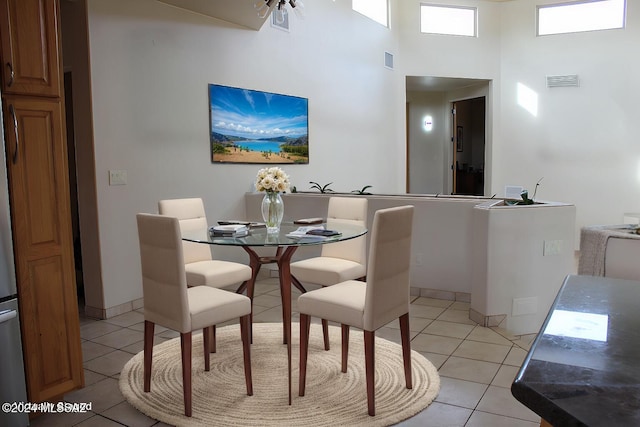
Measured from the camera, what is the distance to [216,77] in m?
4.82

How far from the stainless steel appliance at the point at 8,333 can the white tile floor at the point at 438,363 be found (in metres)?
0.24

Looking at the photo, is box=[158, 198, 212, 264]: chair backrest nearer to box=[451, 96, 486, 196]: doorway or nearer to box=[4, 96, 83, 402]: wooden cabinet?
box=[4, 96, 83, 402]: wooden cabinet

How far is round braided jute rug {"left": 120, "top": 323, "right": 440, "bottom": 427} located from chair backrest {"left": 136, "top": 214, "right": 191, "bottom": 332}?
16.8 inches

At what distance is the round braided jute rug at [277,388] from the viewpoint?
7.54ft

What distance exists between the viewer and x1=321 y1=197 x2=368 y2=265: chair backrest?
3.48 metres

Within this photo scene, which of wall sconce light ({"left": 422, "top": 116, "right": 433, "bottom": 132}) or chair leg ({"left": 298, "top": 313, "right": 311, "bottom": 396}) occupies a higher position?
wall sconce light ({"left": 422, "top": 116, "right": 433, "bottom": 132})

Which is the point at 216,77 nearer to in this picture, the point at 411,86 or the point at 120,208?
the point at 120,208

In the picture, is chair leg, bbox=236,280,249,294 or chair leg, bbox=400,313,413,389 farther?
chair leg, bbox=236,280,249,294

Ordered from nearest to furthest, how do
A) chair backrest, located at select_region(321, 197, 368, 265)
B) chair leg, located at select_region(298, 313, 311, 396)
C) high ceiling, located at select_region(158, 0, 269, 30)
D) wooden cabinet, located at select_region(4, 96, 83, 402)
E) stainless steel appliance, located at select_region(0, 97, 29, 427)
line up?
1. stainless steel appliance, located at select_region(0, 97, 29, 427)
2. wooden cabinet, located at select_region(4, 96, 83, 402)
3. chair leg, located at select_region(298, 313, 311, 396)
4. chair backrest, located at select_region(321, 197, 368, 265)
5. high ceiling, located at select_region(158, 0, 269, 30)

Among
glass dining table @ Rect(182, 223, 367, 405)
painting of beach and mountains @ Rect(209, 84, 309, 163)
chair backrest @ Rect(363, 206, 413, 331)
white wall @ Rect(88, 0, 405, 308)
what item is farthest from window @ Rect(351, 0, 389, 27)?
chair backrest @ Rect(363, 206, 413, 331)

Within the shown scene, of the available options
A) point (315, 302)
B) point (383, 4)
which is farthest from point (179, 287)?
point (383, 4)

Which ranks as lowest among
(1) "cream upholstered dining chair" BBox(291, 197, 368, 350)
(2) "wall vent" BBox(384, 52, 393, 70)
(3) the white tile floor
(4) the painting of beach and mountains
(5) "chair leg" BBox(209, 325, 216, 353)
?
(3) the white tile floor

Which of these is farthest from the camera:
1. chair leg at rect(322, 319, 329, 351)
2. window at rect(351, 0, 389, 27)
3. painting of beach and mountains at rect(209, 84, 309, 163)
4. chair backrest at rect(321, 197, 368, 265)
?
window at rect(351, 0, 389, 27)

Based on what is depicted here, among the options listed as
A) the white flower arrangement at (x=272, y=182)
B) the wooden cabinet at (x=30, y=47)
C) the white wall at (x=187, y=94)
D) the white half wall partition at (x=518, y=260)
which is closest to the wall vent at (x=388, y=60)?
the white wall at (x=187, y=94)
